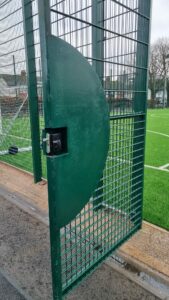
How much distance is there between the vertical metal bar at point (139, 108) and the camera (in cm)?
231

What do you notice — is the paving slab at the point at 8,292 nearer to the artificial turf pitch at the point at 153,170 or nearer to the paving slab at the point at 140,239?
the paving slab at the point at 140,239

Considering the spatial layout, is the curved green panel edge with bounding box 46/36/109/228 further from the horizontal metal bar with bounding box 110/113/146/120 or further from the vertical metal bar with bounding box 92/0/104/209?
the vertical metal bar with bounding box 92/0/104/209

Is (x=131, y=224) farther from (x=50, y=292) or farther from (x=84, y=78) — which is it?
(x=84, y=78)

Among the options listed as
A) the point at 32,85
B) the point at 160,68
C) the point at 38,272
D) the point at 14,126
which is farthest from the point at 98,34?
the point at 160,68

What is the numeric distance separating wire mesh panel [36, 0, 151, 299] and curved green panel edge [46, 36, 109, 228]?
1.36ft

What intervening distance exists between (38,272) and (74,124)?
4.82 ft

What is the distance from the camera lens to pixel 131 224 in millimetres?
2574

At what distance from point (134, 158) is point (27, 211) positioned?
167cm

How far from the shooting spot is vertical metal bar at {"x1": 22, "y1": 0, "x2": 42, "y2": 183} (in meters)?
3.66

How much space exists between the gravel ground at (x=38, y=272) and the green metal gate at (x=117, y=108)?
0.43 feet

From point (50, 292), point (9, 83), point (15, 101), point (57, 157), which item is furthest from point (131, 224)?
point (9, 83)

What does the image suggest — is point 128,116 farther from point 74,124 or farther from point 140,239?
point 140,239

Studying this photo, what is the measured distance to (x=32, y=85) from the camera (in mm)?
3908

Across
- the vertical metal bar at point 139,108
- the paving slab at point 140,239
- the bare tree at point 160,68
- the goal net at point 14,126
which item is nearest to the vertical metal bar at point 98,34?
the vertical metal bar at point 139,108
